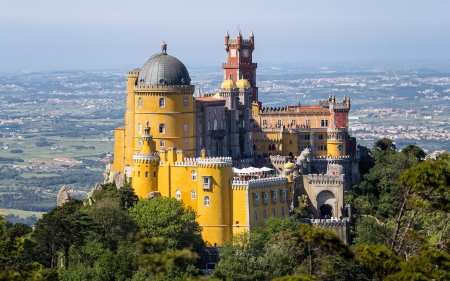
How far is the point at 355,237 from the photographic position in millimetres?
105188

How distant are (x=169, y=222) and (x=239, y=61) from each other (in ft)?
154

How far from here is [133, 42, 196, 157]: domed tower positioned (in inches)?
4343

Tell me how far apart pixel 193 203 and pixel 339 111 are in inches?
1225

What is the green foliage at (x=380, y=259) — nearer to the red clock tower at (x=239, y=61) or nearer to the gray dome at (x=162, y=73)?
the gray dome at (x=162, y=73)

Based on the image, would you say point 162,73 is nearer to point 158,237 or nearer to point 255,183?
point 255,183

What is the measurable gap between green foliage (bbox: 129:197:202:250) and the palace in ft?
7.26

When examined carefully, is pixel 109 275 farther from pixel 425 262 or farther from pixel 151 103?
pixel 425 262

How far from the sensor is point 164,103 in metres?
111

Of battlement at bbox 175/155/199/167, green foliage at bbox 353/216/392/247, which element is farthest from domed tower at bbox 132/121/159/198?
green foliage at bbox 353/216/392/247

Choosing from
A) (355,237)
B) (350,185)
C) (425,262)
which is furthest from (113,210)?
(425,262)

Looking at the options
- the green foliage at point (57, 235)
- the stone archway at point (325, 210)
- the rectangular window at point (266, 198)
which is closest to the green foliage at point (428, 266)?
the rectangular window at point (266, 198)

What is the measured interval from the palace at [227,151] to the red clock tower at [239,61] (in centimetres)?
768

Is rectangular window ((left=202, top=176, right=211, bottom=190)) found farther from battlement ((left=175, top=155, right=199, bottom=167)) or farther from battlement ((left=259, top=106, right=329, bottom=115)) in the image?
battlement ((left=259, top=106, right=329, bottom=115))

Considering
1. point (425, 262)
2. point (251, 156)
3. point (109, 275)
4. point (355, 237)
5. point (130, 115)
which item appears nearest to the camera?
point (425, 262)
